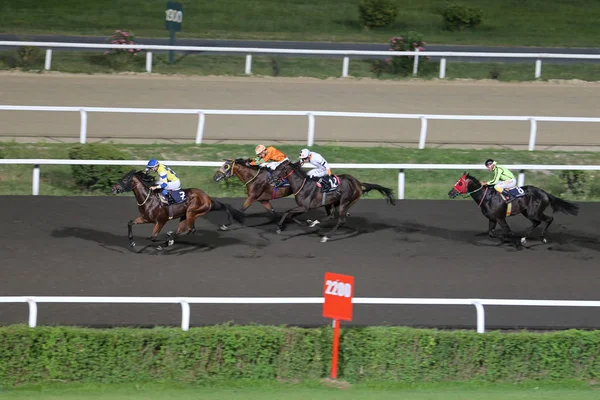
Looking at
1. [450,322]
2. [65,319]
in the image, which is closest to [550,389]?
[450,322]

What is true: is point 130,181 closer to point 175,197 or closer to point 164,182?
point 164,182

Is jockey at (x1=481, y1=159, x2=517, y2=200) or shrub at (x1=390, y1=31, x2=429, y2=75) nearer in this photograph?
jockey at (x1=481, y1=159, x2=517, y2=200)

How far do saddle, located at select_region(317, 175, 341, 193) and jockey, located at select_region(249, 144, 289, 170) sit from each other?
63cm

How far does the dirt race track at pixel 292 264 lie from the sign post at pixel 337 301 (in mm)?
1037

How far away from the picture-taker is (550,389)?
7574 mm

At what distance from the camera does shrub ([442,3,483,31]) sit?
2675cm

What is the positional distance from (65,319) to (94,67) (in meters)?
11.5

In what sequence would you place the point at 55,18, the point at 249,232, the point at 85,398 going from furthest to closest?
the point at 55,18 → the point at 249,232 → the point at 85,398

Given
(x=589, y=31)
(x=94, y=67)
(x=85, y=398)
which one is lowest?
(x=85, y=398)

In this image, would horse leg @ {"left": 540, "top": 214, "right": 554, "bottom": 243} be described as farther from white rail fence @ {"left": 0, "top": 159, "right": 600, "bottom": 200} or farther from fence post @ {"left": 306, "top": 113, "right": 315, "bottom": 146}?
fence post @ {"left": 306, "top": 113, "right": 315, "bottom": 146}

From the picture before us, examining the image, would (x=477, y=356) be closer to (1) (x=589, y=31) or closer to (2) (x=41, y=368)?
(2) (x=41, y=368)

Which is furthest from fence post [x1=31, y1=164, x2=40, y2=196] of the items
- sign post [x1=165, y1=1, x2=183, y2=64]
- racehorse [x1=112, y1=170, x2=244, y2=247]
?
sign post [x1=165, y1=1, x2=183, y2=64]

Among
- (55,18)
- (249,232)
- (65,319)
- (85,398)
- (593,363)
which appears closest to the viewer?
(85,398)

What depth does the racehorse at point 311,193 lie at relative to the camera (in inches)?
456
